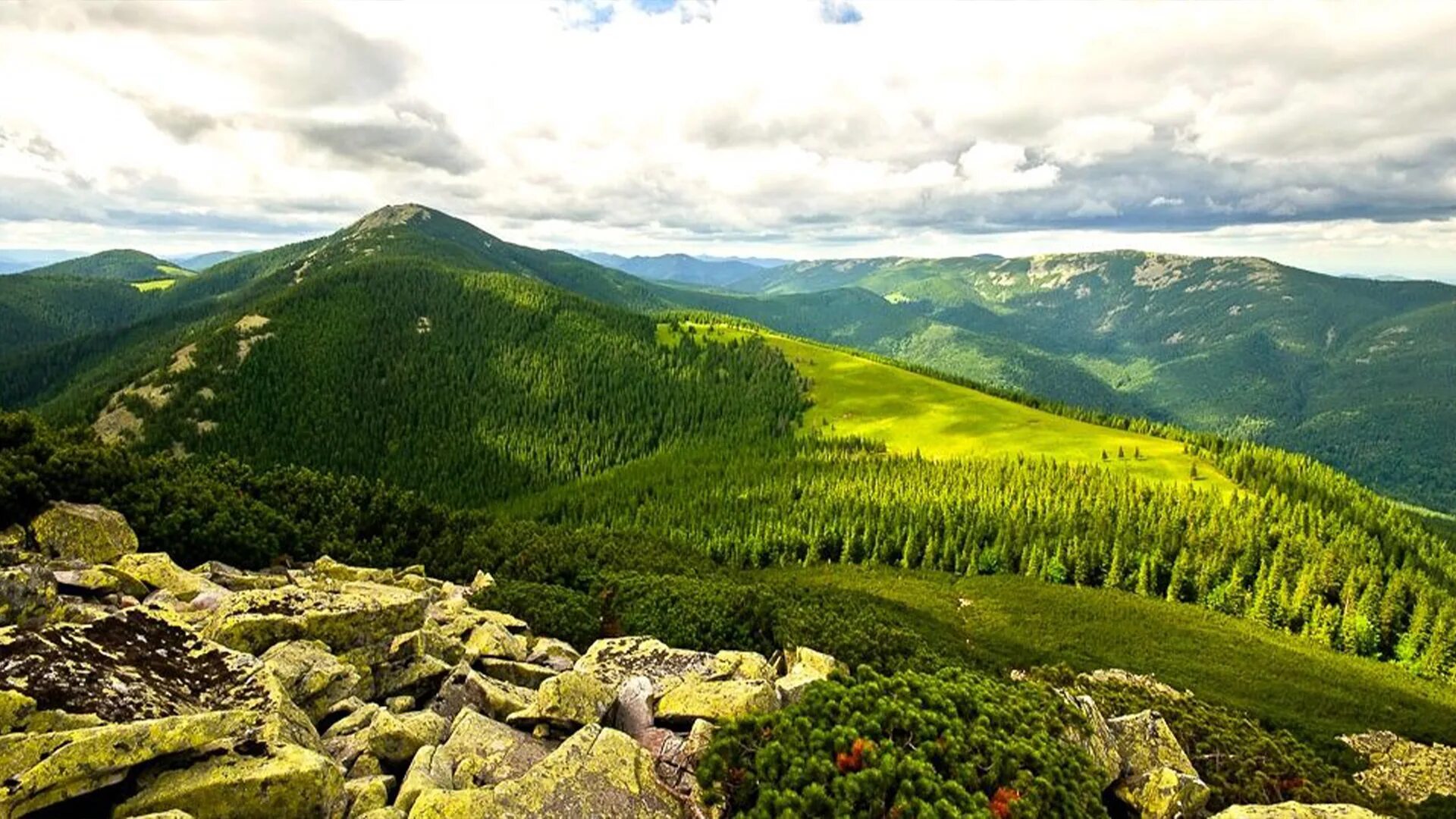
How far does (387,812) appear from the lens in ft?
49.3

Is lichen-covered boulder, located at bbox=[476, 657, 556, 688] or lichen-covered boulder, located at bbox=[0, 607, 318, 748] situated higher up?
lichen-covered boulder, located at bbox=[0, 607, 318, 748]

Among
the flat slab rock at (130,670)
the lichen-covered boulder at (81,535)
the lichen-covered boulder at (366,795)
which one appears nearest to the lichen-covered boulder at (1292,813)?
the lichen-covered boulder at (366,795)

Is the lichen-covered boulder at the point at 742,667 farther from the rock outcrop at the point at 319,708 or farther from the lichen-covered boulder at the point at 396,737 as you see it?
the lichen-covered boulder at the point at 396,737

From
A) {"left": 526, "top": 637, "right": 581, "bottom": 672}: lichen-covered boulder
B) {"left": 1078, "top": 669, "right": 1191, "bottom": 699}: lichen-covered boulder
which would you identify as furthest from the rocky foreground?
{"left": 1078, "top": 669, "right": 1191, "bottom": 699}: lichen-covered boulder

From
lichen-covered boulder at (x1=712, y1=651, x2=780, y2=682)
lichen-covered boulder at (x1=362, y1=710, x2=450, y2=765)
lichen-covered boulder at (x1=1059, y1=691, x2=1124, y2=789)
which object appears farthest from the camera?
lichen-covered boulder at (x1=712, y1=651, x2=780, y2=682)

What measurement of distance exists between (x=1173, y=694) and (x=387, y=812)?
5110 centimetres

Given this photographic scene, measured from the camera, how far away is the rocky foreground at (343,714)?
14.8m

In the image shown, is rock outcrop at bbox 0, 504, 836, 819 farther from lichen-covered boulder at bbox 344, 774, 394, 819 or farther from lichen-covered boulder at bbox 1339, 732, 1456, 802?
lichen-covered boulder at bbox 1339, 732, 1456, 802

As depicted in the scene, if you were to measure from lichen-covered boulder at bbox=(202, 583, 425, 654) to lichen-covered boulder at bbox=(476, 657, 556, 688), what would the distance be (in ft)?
14.5

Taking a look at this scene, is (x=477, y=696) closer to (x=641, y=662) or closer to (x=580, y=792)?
(x=641, y=662)

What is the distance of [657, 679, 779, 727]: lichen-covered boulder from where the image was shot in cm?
2084

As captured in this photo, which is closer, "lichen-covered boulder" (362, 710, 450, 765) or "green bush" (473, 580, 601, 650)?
"lichen-covered boulder" (362, 710, 450, 765)

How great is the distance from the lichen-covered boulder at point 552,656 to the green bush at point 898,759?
15.4 meters

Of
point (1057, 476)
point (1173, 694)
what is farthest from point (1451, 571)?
point (1173, 694)
